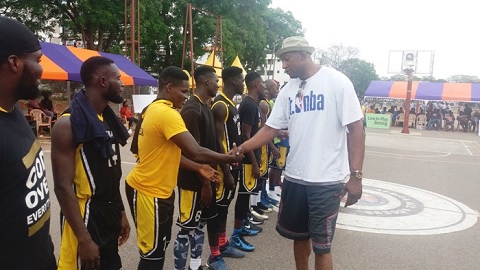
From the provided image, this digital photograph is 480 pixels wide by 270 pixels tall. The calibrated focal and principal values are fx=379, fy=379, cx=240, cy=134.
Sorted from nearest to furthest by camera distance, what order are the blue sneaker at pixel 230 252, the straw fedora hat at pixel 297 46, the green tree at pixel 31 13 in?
the straw fedora hat at pixel 297 46 < the blue sneaker at pixel 230 252 < the green tree at pixel 31 13

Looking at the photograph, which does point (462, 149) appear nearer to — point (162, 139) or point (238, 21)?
point (162, 139)

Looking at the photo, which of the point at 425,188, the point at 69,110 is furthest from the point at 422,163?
the point at 69,110

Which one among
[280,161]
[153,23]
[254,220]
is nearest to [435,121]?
[153,23]

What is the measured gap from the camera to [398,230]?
522 cm

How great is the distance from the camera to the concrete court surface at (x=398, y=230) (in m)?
4.18

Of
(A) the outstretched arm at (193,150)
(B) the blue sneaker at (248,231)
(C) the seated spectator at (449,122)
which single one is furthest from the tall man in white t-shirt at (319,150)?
(C) the seated spectator at (449,122)

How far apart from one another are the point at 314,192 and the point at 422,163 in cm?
947

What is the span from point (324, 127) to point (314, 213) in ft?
2.32

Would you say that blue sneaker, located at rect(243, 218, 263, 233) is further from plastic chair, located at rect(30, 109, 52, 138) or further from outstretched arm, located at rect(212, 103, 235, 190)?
plastic chair, located at rect(30, 109, 52, 138)

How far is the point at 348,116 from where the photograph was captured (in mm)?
3014

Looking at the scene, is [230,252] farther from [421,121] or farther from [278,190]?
[421,121]

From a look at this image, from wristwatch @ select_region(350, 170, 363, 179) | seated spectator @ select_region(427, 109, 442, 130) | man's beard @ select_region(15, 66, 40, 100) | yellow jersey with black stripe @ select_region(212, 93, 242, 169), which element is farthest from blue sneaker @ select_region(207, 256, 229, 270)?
seated spectator @ select_region(427, 109, 442, 130)

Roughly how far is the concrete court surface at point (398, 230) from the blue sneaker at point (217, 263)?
0.16m

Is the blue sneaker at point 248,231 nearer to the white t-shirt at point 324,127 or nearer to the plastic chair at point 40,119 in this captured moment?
the white t-shirt at point 324,127
